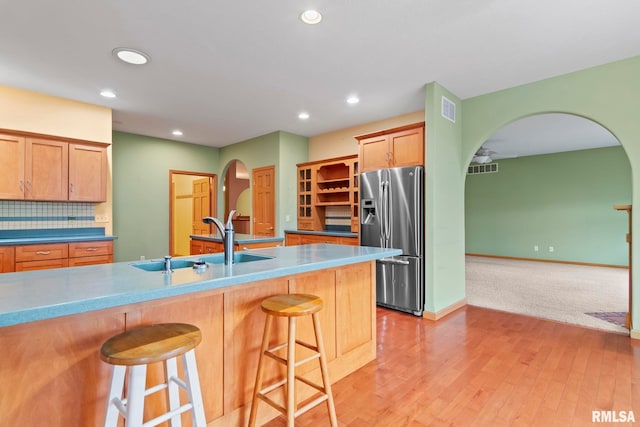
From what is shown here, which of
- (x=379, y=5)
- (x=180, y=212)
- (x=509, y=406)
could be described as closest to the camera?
(x=509, y=406)

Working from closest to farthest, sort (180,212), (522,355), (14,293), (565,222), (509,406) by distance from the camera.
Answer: (14,293) → (509,406) → (522,355) → (565,222) → (180,212)

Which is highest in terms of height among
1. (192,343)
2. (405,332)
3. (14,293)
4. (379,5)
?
(379,5)

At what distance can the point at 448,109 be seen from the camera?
384 centimetres

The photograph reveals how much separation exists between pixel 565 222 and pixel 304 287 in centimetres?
770

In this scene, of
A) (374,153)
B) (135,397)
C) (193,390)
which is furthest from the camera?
(374,153)

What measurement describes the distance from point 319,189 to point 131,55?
3457 millimetres

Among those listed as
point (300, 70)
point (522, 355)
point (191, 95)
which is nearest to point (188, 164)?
point (191, 95)

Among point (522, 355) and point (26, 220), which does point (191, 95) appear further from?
point (522, 355)

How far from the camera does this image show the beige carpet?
12.6 feet

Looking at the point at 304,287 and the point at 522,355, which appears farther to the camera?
the point at 522,355

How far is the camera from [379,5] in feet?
7.53

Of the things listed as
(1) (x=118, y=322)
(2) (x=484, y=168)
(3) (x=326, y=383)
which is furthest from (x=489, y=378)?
(2) (x=484, y=168)

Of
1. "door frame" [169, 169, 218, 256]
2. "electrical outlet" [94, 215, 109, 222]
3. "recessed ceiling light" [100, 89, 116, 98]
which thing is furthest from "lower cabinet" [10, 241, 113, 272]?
"door frame" [169, 169, 218, 256]

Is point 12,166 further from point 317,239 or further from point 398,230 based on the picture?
point 398,230
